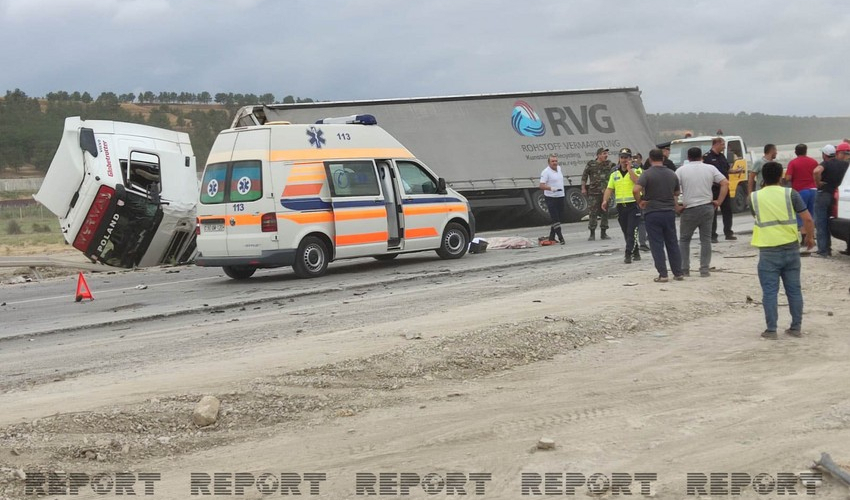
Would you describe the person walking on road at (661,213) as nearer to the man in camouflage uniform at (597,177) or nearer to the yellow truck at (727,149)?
the man in camouflage uniform at (597,177)

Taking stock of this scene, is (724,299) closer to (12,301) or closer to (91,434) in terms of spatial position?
(91,434)

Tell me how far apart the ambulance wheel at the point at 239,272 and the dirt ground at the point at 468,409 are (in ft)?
19.5

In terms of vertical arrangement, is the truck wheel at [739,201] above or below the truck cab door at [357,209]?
below

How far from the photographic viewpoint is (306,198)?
585 inches

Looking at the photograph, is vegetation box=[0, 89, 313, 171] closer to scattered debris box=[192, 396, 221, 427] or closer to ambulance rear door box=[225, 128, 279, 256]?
ambulance rear door box=[225, 128, 279, 256]

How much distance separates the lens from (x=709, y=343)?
29.4 ft

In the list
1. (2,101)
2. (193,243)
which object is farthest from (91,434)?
(2,101)

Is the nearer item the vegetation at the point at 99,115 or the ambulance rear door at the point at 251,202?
the ambulance rear door at the point at 251,202

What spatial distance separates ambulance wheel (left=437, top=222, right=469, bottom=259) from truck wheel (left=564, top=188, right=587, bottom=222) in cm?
1105

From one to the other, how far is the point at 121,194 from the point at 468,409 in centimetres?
1326

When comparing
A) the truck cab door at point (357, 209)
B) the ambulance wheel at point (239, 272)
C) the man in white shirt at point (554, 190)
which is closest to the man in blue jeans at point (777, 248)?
the truck cab door at point (357, 209)

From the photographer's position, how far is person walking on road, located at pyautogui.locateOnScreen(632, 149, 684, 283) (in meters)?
12.2

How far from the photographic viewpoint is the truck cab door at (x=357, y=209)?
1523cm

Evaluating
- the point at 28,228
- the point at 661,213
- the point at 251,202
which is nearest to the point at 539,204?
the point at 251,202
